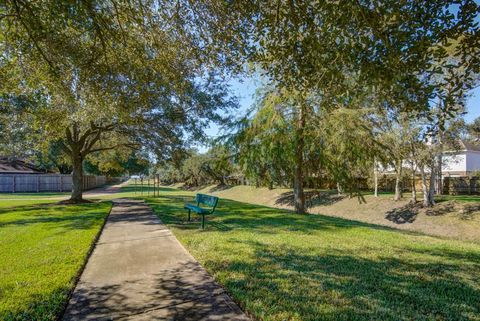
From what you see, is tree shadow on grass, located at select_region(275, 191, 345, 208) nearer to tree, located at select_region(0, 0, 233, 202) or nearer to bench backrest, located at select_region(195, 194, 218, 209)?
bench backrest, located at select_region(195, 194, 218, 209)

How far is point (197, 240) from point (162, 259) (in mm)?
1357

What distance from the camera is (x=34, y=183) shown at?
31.0m

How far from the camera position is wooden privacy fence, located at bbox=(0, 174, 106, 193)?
2980cm

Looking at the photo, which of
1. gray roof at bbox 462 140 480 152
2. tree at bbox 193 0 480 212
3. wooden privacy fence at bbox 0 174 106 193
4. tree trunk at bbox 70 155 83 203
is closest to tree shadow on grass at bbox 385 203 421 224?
tree at bbox 193 0 480 212

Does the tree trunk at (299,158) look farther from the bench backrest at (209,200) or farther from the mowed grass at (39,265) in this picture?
the mowed grass at (39,265)

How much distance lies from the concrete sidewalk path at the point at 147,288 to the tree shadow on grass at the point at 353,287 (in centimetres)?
35

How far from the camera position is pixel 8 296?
375 centimetres

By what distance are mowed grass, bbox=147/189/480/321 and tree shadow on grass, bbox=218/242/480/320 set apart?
0.4 inches

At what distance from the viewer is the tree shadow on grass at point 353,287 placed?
3.23 m

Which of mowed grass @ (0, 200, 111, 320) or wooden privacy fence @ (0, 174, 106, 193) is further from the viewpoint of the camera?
wooden privacy fence @ (0, 174, 106, 193)

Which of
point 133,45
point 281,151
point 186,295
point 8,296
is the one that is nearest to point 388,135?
point 281,151

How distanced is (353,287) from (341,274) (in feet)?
1.61

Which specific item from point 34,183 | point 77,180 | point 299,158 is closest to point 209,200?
point 299,158

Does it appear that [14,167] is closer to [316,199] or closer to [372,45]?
[316,199]
